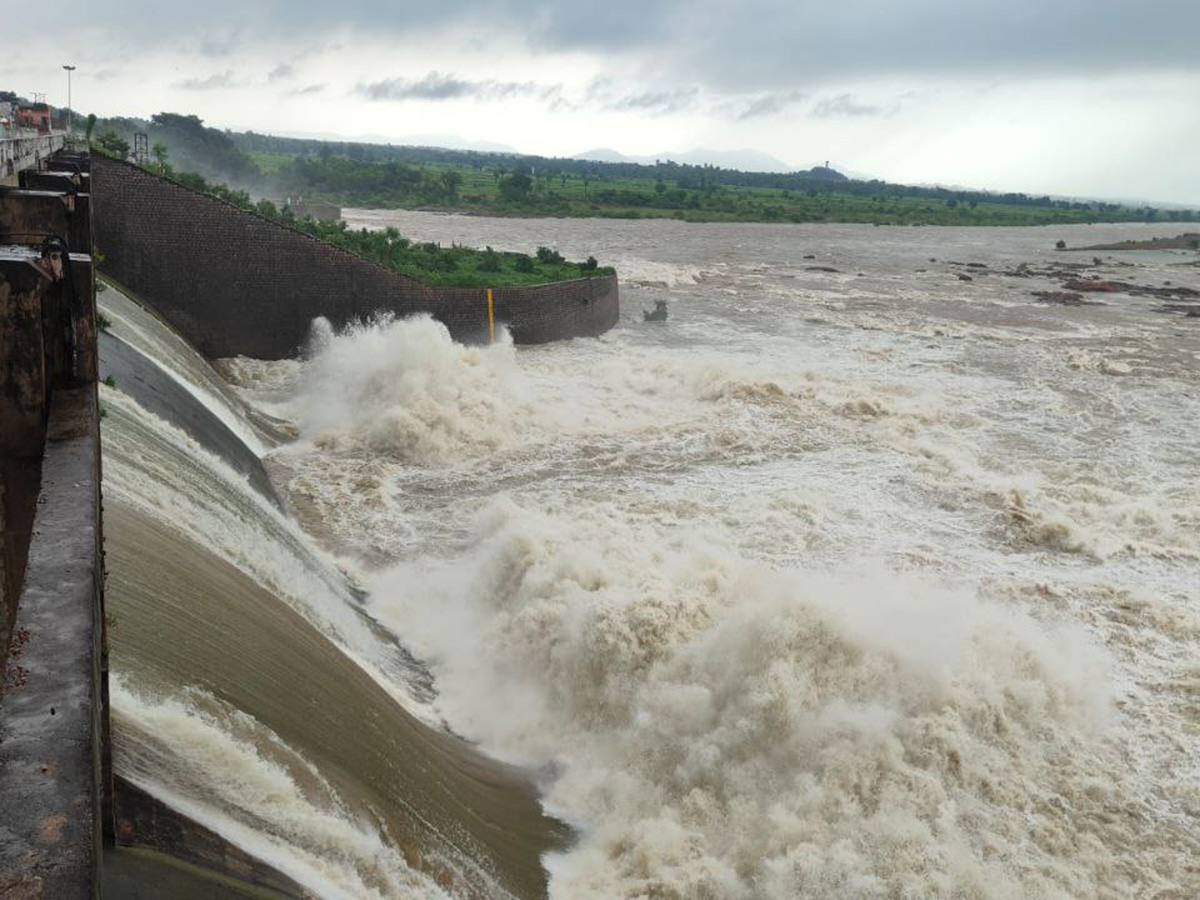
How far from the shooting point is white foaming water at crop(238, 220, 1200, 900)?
674 cm

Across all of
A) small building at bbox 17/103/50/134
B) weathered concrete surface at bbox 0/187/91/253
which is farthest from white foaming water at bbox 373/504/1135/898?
small building at bbox 17/103/50/134

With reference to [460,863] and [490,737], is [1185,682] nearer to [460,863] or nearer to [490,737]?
[490,737]

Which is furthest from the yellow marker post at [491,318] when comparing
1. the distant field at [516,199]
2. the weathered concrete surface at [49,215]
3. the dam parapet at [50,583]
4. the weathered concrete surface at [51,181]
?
the distant field at [516,199]

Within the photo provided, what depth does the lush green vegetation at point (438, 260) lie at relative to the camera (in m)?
22.5

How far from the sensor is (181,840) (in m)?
4.05

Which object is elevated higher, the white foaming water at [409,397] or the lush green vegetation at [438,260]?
the lush green vegetation at [438,260]

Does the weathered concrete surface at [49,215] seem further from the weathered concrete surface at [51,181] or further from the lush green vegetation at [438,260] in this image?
the lush green vegetation at [438,260]

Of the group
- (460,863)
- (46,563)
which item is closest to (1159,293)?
(460,863)

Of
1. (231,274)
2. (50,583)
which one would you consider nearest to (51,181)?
(50,583)

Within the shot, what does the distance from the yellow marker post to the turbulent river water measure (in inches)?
41.7

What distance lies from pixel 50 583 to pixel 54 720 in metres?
0.58

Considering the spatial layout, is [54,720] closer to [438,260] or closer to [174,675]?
[174,675]

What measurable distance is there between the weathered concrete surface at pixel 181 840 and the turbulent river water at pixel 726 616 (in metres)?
0.14

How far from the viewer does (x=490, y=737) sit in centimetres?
812
